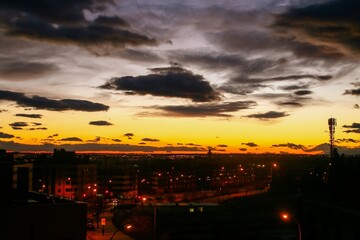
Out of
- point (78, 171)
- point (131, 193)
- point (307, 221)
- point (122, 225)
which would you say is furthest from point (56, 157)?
point (307, 221)

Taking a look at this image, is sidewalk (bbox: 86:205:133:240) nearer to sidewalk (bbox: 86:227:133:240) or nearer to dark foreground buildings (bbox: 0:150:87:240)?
sidewalk (bbox: 86:227:133:240)

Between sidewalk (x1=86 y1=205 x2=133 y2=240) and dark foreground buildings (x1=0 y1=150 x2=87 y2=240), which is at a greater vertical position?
dark foreground buildings (x1=0 y1=150 x2=87 y2=240)

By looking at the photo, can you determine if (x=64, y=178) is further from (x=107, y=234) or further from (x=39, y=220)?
(x=39, y=220)

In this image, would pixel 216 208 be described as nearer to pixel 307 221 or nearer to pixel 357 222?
pixel 307 221

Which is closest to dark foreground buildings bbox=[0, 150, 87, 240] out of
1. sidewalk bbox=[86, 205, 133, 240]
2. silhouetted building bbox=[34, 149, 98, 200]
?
sidewalk bbox=[86, 205, 133, 240]

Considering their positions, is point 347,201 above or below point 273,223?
above

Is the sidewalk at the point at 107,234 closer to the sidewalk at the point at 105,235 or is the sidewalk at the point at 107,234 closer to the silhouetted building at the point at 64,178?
the sidewalk at the point at 105,235

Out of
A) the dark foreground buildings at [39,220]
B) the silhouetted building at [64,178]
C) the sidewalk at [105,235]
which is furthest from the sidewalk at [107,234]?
the silhouetted building at [64,178]

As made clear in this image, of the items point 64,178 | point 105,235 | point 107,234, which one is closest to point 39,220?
point 105,235

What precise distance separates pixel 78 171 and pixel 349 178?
8802cm

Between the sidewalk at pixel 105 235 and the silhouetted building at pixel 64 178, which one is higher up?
the silhouetted building at pixel 64 178

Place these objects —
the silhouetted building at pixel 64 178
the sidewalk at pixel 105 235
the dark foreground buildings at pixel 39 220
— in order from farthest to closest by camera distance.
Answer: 1. the silhouetted building at pixel 64 178
2. the sidewalk at pixel 105 235
3. the dark foreground buildings at pixel 39 220

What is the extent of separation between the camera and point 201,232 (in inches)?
2655

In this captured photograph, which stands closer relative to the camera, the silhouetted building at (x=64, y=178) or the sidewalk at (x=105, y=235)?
the sidewalk at (x=105, y=235)
